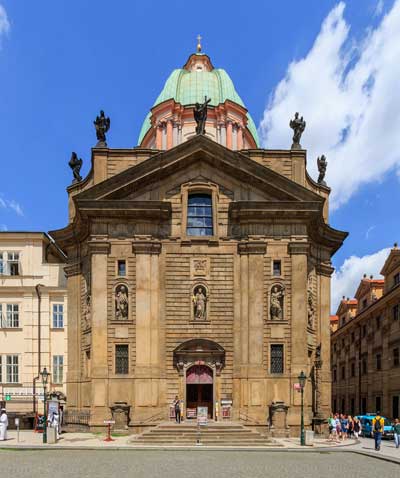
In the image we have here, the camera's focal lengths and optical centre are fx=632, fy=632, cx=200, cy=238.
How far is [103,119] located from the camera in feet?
150

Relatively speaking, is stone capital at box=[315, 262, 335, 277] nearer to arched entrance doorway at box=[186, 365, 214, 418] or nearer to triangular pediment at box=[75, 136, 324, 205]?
triangular pediment at box=[75, 136, 324, 205]

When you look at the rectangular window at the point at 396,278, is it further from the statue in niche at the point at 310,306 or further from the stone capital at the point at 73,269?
the stone capital at the point at 73,269

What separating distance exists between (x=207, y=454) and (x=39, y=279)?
2922 centimetres

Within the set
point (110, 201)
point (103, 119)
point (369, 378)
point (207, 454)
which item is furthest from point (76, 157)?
point (369, 378)

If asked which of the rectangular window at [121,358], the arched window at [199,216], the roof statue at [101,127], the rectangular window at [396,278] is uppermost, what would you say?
the roof statue at [101,127]

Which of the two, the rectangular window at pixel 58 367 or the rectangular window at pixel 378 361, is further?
the rectangular window at pixel 378 361

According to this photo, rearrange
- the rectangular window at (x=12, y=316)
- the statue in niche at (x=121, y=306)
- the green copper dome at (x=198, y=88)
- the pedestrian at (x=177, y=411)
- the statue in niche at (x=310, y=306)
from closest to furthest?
the pedestrian at (x=177, y=411), the statue in niche at (x=121, y=306), the statue in niche at (x=310, y=306), the rectangular window at (x=12, y=316), the green copper dome at (x=198, y=88)

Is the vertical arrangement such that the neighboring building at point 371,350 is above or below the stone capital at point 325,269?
below

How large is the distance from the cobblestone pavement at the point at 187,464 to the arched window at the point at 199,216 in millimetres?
16773

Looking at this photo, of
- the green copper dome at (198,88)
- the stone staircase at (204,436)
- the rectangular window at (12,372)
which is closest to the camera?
the stone staircase at (204,436)

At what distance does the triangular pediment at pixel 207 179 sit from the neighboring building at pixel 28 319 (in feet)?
45.1

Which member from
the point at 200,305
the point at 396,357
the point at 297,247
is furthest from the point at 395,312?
the point at 200,305

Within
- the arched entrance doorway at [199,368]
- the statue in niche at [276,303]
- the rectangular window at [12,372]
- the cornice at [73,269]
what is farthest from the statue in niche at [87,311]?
the statue in niche at [276,303]

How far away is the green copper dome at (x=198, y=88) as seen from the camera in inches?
2527
